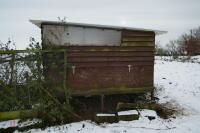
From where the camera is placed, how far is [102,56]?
9.34m

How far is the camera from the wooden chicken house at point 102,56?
9.09 meters

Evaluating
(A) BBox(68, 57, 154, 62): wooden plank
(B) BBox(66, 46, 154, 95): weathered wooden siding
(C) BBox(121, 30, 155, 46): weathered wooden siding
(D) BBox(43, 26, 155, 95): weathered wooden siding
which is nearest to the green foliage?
(D) BBox(43, 26, 155, 95): weathered wooden siding

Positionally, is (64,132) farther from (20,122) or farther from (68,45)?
(68,45)

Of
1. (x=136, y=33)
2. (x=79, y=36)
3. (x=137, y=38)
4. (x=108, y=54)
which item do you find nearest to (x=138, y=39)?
(x=137, y=38)

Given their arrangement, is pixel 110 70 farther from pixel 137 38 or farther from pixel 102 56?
pixel 137 38

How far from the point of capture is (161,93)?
498 inches

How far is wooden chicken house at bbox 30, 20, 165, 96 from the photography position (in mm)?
9086

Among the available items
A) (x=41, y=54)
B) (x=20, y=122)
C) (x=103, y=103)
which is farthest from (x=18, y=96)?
(x=103, y=103)

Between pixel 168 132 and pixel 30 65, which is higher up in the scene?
pixel 30 65

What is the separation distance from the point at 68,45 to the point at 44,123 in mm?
3045

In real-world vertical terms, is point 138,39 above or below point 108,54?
above

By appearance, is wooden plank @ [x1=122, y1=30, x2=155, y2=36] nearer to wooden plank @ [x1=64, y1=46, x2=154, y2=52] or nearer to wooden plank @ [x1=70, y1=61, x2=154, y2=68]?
wooden plank @ [x1=64, y1=46, x2=154, y2=52]

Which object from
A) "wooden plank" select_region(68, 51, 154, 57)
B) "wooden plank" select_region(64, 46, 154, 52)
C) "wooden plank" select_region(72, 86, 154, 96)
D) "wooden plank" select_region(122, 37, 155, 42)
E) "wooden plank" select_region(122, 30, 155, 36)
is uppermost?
"wooden plank" select_region(122, 30, 155, 36)

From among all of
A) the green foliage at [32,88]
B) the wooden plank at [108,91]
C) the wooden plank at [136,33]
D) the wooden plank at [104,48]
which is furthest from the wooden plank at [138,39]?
the green foliage at [32,88]
